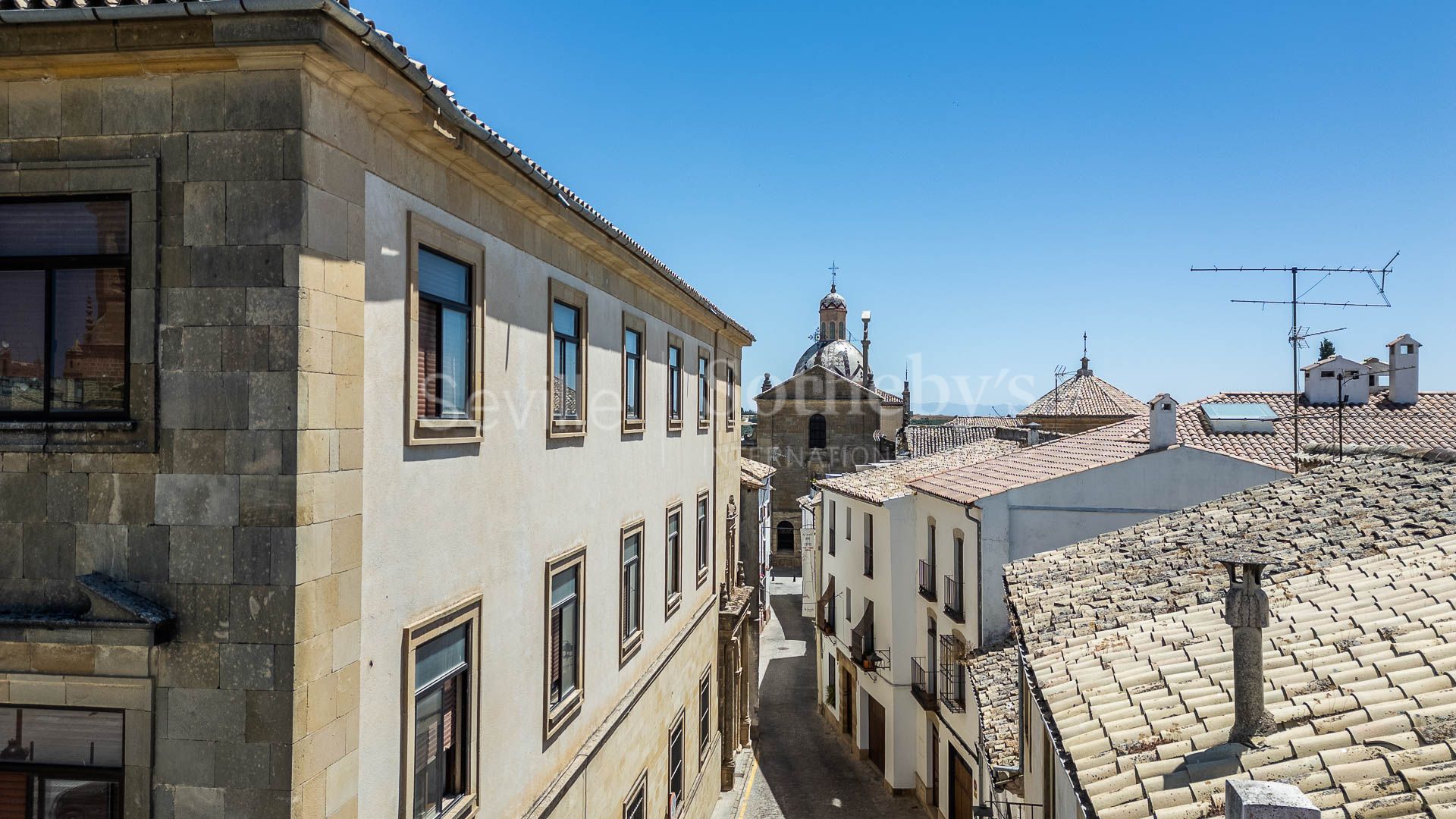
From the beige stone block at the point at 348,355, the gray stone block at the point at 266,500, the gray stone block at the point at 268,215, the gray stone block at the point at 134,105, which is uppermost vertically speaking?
the gray stone block at the point at 134,105

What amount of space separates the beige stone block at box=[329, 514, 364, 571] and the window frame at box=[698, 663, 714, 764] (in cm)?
1229

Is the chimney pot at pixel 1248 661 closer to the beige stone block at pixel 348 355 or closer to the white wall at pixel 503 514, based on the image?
the white wall at pixel 503 514

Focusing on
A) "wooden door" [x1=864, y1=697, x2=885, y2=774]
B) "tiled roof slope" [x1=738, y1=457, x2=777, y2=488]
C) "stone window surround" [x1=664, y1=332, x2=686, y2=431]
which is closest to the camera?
"stone window surround" [x1=664, y1=332, x2=686, y2=431]

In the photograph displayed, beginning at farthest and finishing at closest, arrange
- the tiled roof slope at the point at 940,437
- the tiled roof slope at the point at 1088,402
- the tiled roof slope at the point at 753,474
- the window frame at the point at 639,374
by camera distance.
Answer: the tiled roof slope at the point at 940,437
the tiled roof slope at the point at 1088,402
the tiled roof slope at the point at 753,474
the window frame at the point at 639,374

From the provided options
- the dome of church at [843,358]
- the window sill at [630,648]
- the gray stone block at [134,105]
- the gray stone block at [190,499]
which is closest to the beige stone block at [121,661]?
the gray stone block at [190,499]

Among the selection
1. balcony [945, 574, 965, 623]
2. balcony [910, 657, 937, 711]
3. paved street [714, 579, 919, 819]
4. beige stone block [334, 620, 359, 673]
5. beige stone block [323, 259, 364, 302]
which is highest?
beige stone block [323, 259, 364, 302]

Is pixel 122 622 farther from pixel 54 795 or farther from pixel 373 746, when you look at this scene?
pixel 373 746

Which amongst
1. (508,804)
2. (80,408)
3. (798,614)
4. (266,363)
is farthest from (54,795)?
(798,614)

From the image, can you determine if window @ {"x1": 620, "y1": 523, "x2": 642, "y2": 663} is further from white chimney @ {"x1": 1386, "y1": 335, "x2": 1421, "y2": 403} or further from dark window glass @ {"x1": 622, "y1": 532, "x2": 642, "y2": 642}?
white chimney @ {"x1": 1386, "y1": 335, "x2": 1421, "y2": 403}

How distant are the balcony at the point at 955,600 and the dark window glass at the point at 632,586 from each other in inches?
331

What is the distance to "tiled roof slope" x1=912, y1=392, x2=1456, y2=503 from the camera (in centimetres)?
1800

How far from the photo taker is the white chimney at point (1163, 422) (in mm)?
17036

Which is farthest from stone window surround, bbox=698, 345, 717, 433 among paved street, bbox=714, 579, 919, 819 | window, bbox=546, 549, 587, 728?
paved street, bbox=714, 579, 919, 819

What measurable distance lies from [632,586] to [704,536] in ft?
18.4
